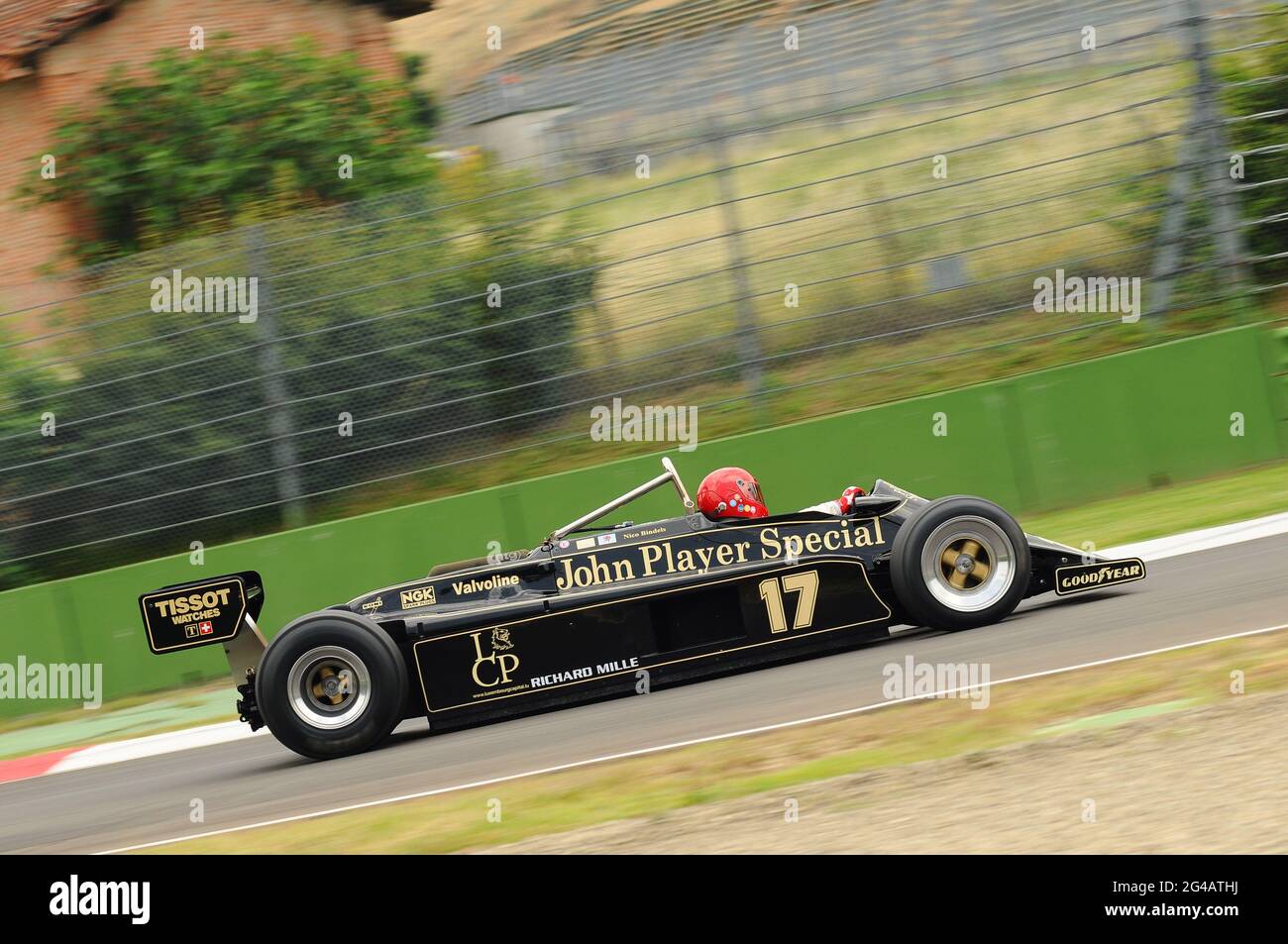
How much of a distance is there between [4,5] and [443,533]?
1376 centimetres

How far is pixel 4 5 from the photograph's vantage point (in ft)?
70.0

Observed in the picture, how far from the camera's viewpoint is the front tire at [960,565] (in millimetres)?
7660

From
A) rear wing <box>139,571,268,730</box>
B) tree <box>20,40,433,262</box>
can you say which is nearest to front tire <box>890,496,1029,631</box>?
rear wing <box>139,571,268,730</box>

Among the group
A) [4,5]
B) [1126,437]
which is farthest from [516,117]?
[1126,437]

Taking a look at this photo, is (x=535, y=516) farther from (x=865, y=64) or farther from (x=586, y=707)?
(x=865, y=64)

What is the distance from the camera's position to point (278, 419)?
511 inches


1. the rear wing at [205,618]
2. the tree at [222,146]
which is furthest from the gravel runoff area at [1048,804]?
the tree at [222,146]

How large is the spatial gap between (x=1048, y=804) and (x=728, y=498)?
3.17 metres

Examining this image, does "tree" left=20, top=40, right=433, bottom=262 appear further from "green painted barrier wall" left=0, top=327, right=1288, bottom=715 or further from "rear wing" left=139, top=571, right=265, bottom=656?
"rear wing" left=139, top=571, right=265, bottom=656

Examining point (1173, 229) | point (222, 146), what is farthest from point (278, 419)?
point (1173, 229)

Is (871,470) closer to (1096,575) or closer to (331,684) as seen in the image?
(1096,575)

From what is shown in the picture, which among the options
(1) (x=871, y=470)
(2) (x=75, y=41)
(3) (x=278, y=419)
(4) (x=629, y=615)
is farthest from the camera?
(2) (x=75, y=41)

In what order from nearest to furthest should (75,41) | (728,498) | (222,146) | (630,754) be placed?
1. (630,754)
2. (728,498)
3. (222,146)
4. (75,41)

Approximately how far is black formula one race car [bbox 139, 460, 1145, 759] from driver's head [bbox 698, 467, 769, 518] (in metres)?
0.08
